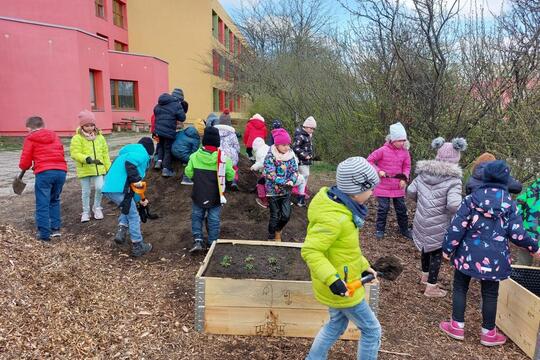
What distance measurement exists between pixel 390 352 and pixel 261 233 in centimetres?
267

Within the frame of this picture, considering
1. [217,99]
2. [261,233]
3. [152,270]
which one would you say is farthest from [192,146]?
[217,99]

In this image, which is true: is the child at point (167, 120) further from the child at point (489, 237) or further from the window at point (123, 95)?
the window at point (123, 95)

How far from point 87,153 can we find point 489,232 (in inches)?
212

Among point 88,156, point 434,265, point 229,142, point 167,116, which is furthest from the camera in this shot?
point 229,142

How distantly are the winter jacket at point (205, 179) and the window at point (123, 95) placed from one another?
2227 cm

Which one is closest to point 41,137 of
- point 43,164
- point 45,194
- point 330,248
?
point 43,164

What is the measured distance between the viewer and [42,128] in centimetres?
561

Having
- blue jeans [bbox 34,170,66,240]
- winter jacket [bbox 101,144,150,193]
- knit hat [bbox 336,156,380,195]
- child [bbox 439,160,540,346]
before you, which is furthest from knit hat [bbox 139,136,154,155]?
child [bbox 439,160,540,346]

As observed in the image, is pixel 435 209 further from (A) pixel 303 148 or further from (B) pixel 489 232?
(A) pixel 303 148

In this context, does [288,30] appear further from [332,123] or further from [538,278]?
[538,278]

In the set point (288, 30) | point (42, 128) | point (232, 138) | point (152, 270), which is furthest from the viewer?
point (288, 30)

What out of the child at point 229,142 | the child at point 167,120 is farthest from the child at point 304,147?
the child at point 167,120

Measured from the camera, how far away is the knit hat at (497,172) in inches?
129

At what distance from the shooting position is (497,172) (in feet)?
10.8
